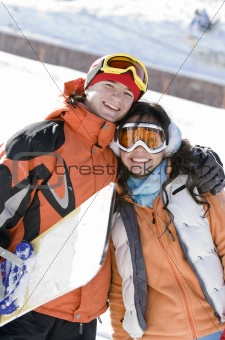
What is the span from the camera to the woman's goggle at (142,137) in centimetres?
295

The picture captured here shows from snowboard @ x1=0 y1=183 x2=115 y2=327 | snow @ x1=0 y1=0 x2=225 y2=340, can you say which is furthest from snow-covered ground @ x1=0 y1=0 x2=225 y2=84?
snowboard @ x1=0 y1=183 x2=115 y2=327

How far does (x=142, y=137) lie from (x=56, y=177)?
1.62 ft

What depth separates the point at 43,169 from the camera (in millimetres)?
2729

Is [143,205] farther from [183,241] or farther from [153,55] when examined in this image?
[153,55]

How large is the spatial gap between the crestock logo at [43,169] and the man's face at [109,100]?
0.29 m

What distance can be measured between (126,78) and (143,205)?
0.67 meters

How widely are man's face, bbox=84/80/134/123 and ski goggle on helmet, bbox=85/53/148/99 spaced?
0.07 m

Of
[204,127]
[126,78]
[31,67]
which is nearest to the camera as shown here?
[126,78]

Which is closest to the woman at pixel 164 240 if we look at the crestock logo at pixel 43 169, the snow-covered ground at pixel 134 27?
the crestock logo at pixel 43 169

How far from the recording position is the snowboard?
2475 millimetres

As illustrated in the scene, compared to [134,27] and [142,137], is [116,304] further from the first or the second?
[134,27]

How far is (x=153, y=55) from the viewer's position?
68.0 feet

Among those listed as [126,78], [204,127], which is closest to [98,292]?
[126,78]

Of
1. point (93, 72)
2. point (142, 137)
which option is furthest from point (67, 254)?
point (93, 72)
